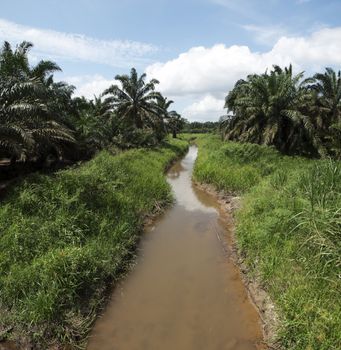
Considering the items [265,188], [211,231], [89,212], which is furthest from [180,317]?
[265,188]

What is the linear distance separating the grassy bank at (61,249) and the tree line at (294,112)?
11792 mm

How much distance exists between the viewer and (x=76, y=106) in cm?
1842

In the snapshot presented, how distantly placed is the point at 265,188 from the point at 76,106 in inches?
474

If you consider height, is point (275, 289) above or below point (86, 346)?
above

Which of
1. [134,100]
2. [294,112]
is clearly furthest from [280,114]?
[134,100]

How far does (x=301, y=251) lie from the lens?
627cm

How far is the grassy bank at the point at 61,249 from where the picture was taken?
5227mm

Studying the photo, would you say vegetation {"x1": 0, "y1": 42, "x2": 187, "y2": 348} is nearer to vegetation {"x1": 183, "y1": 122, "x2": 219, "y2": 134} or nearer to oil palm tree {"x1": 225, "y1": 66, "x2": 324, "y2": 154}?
oil palm tree {"x1": 225, "y1": 66, "x2": 324, "y2": 154}

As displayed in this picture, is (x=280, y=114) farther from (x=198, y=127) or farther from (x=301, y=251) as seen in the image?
(x=198, y=127)

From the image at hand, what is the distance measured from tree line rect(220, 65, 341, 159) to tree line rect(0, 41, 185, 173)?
325 inches

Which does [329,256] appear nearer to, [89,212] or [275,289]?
[275,289]

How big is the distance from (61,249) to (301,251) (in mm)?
4667

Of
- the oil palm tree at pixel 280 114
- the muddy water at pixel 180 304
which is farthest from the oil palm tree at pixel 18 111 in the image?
the oil palm tree at pixel 280 114

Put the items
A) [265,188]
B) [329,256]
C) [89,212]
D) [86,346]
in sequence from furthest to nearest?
[265,188] < [89,212] < [329,256] < [86,346]
